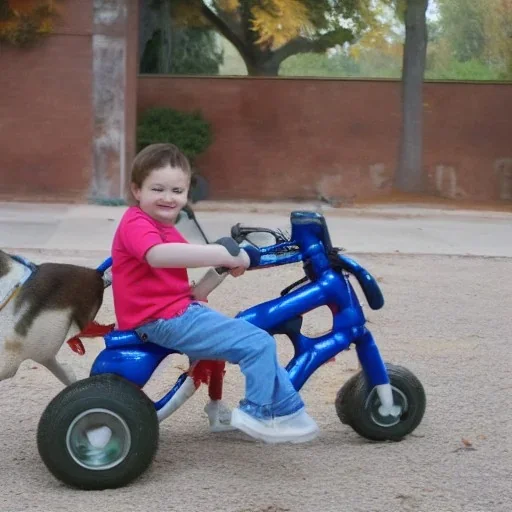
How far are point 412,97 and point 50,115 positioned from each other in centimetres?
609

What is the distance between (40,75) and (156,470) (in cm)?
1171

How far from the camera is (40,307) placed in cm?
399

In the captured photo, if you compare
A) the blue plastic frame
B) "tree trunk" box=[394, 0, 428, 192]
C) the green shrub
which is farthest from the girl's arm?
"tree trunk" box=[394, 0, 428, 192]

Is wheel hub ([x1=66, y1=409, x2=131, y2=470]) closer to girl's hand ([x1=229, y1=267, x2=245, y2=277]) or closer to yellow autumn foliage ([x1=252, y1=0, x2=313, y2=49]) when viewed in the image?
girl's hand ([x1=229, y1=267, x2=245, y2=277])

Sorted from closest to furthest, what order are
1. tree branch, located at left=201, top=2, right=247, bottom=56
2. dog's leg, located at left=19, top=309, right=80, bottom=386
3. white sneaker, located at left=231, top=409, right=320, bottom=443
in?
1. white sneaker, located at left=231, top=409, right=320, bottom=443
2. dog's leg, located at left=19, top=309, right=80, bottom=386
3. tree branch, located at left=201, top=2, right=247, bottom=56

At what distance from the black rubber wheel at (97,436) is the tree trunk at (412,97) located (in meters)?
14.3

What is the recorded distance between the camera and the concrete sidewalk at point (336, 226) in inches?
420

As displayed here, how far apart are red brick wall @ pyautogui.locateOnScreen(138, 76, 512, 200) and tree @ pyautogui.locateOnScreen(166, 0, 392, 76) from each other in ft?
2.03

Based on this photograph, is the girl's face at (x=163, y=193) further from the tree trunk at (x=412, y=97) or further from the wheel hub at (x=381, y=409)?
the tree trunk at (x=412, y=97)

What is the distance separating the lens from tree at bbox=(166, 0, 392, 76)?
17.4 m

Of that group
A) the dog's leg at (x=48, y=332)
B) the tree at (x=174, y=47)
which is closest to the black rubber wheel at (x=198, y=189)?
the tree at (x=174, y=47)

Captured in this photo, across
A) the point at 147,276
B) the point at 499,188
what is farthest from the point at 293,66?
the point at 147,276

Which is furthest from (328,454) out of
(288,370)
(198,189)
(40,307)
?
(198,189)

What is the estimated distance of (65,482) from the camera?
3.82 m
